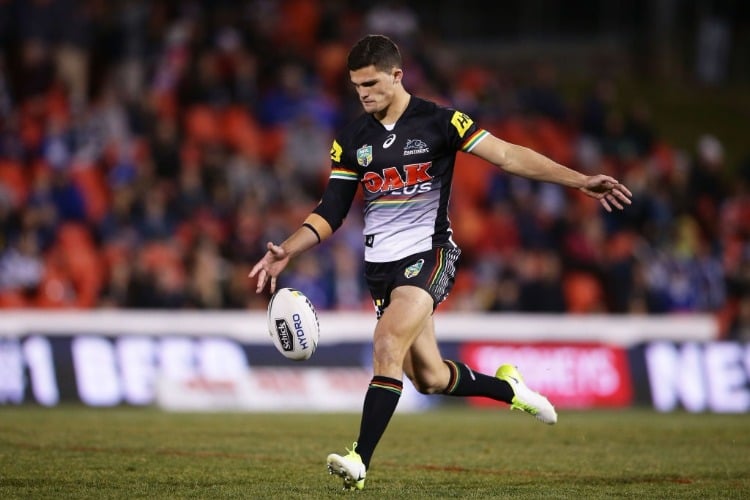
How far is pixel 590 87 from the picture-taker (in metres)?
26.6

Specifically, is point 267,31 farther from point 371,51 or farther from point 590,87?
point 371,51

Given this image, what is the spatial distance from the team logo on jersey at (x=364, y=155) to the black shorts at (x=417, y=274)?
641mm

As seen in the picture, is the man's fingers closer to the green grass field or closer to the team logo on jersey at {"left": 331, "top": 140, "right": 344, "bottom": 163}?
the team logo on jersey at {"left": 331, "top": 140, "right": 344, "bottom": 163}

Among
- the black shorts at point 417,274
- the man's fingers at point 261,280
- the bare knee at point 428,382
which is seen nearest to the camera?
the man's fingers at point 261,280

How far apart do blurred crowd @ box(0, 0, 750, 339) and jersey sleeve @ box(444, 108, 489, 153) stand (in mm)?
9182

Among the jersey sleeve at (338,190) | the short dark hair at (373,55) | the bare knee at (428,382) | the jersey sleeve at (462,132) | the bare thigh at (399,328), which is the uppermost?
the short dark hair at (373,55)

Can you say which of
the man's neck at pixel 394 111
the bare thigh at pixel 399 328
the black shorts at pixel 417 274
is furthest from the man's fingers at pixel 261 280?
the man's neck at pixel 394 111

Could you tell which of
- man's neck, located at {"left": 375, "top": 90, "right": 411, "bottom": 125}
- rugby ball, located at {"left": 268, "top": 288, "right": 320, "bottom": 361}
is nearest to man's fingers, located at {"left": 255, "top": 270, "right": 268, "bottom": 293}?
rugby ball, located at {"left": 268, "top": 288, "right": 320, "bottom": 361}

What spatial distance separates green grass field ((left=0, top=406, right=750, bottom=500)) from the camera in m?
7.30

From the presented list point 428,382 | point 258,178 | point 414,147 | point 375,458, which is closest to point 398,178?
point 414,147

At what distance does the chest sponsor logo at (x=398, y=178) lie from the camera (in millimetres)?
7816

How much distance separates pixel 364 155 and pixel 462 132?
63cm

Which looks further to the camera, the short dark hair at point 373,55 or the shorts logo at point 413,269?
the shorts logo at point 413,269

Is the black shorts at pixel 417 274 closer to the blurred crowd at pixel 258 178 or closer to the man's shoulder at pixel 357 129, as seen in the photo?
the man's shoulder at pixel 357 129
